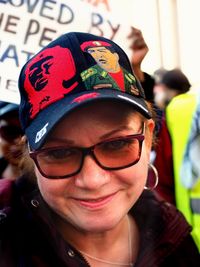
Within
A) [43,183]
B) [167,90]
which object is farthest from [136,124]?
[167,90]

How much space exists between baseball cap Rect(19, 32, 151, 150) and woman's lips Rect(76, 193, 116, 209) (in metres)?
0.15

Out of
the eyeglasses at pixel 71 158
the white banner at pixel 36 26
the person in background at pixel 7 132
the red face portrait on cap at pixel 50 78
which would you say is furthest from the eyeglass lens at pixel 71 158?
the person in background at pixel 7 132

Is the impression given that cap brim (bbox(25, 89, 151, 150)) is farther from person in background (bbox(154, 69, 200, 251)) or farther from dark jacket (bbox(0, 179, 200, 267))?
person in background (bbox(154, 69, 200, 251))

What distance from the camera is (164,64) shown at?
5.12 m

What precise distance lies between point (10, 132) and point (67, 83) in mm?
894

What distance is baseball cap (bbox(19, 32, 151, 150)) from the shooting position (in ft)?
3.11

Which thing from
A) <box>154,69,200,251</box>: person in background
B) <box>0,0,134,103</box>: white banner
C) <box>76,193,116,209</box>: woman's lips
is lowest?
<box>154,69,200,251</box>: person in background

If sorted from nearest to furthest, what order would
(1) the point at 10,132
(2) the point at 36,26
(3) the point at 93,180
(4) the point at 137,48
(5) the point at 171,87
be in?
(3) the point at 93,180
(2) the point at 36,26
(1) the point at 10,132
(4) the point at 137,48
(5) the point at 171,87

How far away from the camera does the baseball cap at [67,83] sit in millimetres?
947

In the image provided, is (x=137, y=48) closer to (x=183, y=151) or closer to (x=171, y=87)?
(x=183, y=151)

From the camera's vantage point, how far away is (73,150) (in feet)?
3.09

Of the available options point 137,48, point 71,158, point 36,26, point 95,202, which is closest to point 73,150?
point 71,158

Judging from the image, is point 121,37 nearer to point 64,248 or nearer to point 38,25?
point 38,25

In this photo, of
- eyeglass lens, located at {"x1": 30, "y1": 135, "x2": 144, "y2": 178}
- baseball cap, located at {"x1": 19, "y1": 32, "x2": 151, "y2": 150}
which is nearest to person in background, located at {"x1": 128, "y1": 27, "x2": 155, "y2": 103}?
baseball cap, located at {"x1": 19, "y1": 32, "x2": 151, "y2": 150}
